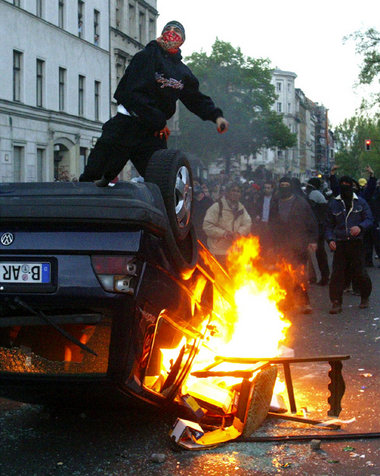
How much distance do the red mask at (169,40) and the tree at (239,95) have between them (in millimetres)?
75821

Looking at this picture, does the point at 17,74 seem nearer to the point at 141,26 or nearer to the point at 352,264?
the point at 141,26

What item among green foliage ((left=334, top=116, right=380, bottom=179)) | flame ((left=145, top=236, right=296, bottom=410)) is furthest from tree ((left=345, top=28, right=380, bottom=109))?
green foliage ((left=334, top=116, right=380, bottom=179))

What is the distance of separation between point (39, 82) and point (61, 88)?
2.26 m

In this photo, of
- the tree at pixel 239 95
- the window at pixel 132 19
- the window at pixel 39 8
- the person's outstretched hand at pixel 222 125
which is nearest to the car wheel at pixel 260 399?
the person's outstretched hand at pixel 222 125

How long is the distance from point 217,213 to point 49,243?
759 centimetres

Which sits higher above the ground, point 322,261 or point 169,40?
point 169,40

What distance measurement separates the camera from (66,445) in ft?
15.7

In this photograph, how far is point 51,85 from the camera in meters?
38.0

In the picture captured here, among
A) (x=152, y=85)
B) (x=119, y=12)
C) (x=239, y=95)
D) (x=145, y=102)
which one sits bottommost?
(x=145, y=102)

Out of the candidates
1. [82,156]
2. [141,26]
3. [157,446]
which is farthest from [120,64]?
[157,446]

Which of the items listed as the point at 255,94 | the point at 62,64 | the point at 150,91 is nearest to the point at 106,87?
the point at 62,64

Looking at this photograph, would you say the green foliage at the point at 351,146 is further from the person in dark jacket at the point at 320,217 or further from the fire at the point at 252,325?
the fire at the point at 252,325

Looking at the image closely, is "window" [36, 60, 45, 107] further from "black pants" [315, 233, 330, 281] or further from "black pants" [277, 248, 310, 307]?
"black pants" [277, 248, 310, 307]

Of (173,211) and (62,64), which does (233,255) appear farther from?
(62,64)
